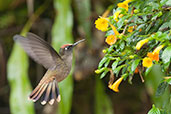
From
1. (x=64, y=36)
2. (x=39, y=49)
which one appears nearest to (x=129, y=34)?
(x=39, y=49)

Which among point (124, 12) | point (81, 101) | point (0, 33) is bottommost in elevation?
point (81, 101)

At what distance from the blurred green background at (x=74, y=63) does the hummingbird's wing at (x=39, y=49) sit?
0.87 metres

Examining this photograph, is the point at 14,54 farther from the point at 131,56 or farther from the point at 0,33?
the point at 131,56

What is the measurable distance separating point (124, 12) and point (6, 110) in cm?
235

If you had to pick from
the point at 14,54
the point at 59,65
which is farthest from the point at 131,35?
the point at 14,54

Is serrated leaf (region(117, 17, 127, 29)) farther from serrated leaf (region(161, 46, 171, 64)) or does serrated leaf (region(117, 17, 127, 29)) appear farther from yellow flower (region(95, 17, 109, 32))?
serrated leaf (region(161, 46, 171, 64))

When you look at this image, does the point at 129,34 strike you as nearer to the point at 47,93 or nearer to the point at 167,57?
the point at 167,57

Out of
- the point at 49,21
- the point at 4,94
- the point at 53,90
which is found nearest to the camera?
the point at 53,90

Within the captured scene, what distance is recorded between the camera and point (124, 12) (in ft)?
2.59

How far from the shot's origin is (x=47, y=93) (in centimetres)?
94

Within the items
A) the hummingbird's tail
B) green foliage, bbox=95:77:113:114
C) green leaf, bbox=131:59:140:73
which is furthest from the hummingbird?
green foliage, bbox=95:77:113:114

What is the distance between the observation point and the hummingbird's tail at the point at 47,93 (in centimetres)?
91

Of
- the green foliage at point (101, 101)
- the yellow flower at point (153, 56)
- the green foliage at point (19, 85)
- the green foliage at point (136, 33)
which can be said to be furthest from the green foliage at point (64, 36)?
the yellow flower at point (153, 56)

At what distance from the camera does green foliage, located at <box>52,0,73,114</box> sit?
185cm
